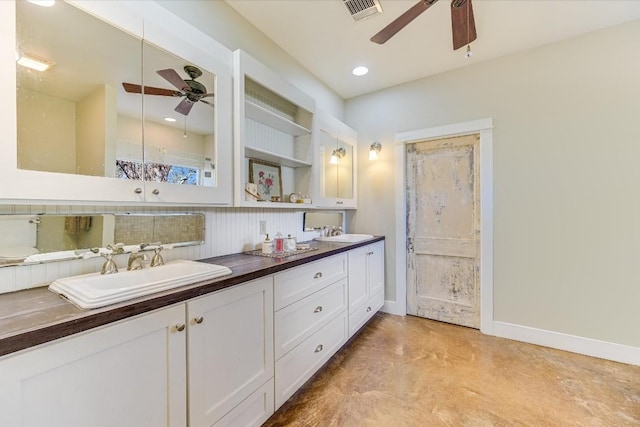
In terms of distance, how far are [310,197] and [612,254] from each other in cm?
254

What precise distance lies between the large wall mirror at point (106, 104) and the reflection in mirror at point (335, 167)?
126 cm

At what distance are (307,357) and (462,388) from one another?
1.10m

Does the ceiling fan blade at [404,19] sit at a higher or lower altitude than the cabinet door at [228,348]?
higher

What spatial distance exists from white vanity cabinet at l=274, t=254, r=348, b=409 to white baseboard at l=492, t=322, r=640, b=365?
1.64 metres

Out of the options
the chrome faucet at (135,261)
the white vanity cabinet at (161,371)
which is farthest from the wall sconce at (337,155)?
the chrome faucet at (135,261)

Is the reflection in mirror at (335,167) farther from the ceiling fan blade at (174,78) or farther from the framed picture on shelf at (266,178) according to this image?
the ceiling fan blade at (174,78)

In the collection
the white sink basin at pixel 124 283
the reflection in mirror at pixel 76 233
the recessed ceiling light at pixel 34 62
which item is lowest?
the white sink basin at pixel 124 283

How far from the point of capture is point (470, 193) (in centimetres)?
285

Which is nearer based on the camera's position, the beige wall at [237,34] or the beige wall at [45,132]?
the beige wall at [45,132]

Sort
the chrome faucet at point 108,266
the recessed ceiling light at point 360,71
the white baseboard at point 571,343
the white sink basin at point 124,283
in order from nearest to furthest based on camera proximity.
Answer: the white sink basin at point 124,283 < the chrome faucet at point 108,266 < the white baseboard at point 571,343 < the recessed ceiling light at point 360,71

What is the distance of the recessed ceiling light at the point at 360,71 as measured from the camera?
2.80m

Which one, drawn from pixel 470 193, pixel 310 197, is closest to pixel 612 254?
pixel 470 193

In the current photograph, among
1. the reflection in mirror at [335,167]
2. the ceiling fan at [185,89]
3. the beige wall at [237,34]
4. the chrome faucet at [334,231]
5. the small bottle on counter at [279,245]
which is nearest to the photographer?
the ceiling fan at [185,89]

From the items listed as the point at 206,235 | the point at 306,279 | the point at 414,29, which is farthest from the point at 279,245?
the point at 414,29
